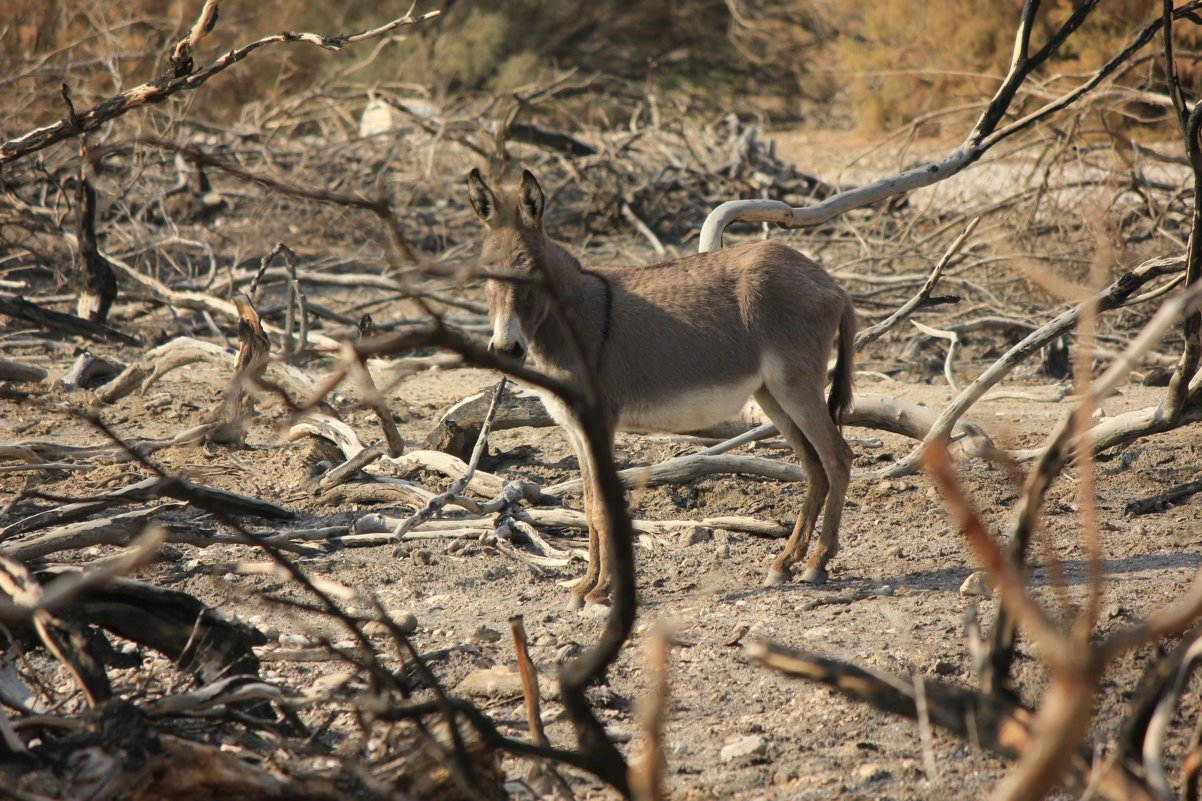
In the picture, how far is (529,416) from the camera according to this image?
5.74 m

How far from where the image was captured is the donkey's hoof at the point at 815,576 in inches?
175

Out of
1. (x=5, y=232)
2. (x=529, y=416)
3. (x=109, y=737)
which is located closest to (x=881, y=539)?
(x=529, y=416)

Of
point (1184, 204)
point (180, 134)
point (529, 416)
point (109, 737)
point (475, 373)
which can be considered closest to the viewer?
point (109, 737)

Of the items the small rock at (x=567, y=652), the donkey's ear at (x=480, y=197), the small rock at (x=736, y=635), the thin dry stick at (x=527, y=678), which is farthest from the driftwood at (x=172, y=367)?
the thin dry stick at (x=527, y=678)

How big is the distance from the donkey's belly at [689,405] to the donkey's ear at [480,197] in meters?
0.98

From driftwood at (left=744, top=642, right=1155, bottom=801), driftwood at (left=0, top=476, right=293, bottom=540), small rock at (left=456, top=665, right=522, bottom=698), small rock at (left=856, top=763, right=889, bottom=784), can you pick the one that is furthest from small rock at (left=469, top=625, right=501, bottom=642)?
driftwood at (left=744, top=642, right=1155, bottom=801)

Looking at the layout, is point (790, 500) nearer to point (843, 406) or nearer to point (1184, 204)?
point (843, 406)

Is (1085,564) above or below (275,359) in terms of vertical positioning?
below

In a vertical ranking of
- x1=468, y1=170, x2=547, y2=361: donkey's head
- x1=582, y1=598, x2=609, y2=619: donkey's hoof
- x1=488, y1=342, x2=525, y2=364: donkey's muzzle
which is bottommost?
x1=582, y1=598, x2=609, y2=619: donkey's hoof

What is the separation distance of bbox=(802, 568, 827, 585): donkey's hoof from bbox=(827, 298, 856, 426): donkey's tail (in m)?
0.70

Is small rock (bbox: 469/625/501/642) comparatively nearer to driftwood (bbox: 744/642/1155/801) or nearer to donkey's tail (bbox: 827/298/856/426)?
donkey's tail (bbox: 827/298/856/426)

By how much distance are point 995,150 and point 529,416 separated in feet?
24.8

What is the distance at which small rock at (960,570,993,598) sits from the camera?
13.4ft

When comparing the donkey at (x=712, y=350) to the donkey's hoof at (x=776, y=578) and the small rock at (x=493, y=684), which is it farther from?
the small rock at (x=493, y=684)
